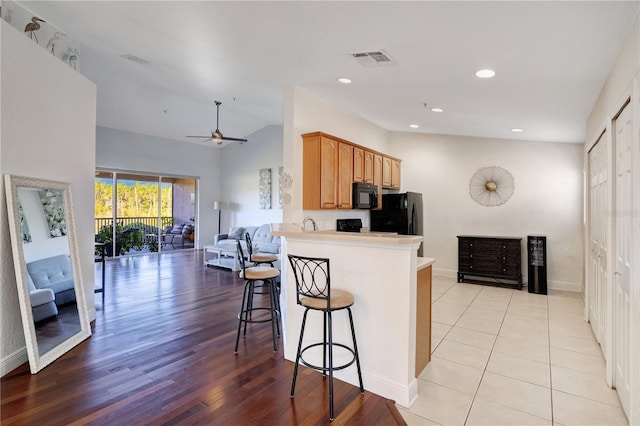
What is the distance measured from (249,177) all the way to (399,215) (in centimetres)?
544

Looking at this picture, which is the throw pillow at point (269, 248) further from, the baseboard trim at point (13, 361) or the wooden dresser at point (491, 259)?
the baseboard trim at point (13, 361)

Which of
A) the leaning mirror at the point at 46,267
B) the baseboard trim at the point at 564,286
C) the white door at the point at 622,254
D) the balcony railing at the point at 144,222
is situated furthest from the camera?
the balcony railing at the point at 144,222

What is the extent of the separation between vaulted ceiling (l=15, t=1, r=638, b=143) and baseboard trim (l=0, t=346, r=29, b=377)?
10.0 ft

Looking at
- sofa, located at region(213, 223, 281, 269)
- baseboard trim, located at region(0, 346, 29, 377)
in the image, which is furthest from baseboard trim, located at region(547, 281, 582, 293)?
baseboard trim, located at region(0, 346, 29, 377)

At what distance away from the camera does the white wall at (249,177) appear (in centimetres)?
902

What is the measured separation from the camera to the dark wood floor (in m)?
2.12

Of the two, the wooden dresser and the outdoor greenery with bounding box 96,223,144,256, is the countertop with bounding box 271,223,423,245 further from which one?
the outdoor greenery with bounding box 96,223,144,256

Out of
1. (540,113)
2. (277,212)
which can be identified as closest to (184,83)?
(277,212)

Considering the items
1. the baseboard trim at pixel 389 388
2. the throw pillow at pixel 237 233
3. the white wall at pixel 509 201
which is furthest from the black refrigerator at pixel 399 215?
the throw pillow at pixel 237 233

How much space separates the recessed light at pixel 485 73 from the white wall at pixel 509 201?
3.39 meters

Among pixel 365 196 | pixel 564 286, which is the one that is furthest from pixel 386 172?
pixel 564 286

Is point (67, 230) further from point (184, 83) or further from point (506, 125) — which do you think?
point (506, 125)

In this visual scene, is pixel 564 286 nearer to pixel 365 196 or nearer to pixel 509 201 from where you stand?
pixel 509 201

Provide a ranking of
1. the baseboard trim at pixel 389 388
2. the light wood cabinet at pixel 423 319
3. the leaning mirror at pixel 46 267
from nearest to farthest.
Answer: the baseboard trim at pixel 389 388 < the light wood cabinet at pixel 423 319 < the leaning mirror at pixel 46 267
